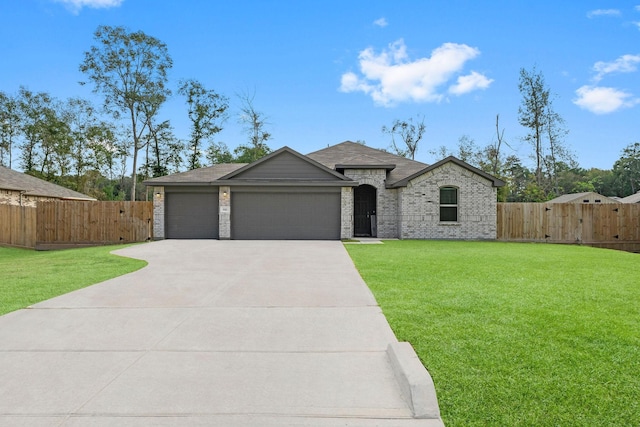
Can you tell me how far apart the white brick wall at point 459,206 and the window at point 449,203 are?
0.62 ft

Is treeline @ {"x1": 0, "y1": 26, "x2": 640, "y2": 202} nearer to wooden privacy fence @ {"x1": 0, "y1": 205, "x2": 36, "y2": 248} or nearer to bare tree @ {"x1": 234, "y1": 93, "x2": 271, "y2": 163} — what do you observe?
bare tree @ {"x1": 234, "y1": 93, "x2": 271, "y2": 163}

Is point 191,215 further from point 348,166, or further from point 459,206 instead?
point 459,206

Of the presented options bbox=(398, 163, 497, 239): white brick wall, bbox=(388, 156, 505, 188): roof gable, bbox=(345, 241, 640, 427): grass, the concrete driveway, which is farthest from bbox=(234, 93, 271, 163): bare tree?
the concrete driveway

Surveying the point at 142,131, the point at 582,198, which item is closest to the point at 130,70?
the point at 142,131

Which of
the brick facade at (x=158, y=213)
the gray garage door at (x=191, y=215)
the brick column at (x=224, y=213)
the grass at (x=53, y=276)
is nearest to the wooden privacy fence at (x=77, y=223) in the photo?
the brick facade at (x=158, y=213)

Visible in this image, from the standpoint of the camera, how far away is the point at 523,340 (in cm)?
406

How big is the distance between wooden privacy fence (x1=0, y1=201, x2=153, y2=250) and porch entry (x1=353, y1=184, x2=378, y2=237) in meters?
10.1

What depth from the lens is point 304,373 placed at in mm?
3385

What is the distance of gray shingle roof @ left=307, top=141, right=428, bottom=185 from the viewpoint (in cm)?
1948

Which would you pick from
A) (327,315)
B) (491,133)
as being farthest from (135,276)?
(491,133)

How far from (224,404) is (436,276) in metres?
5.93

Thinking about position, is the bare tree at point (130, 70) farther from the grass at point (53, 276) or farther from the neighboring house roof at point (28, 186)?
the grass at point (53, 276)

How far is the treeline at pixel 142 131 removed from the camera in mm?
Answer: 30578

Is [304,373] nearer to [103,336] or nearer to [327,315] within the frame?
[327,315]
